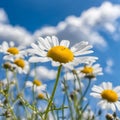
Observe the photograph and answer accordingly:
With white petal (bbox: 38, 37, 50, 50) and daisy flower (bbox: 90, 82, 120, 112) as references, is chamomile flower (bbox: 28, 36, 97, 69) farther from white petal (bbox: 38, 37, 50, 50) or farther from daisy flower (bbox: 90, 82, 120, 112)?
daisy flower (bbox: 90, 82, 120, 112)

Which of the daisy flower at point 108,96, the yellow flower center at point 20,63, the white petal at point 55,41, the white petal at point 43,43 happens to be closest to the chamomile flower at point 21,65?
the yellow flower center at point 20,63

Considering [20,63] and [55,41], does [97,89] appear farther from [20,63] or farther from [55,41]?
[20,63]

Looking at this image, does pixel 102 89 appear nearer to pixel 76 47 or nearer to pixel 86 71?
pixel 86 71

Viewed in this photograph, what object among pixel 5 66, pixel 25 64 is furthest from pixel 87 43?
pixel 25 64

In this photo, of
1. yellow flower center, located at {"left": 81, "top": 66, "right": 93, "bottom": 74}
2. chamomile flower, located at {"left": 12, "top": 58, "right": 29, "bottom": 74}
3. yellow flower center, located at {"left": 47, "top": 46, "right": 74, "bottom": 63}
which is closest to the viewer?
yellow flower center, located at {"left": 47, "top": 46, "right": 74, "bottom": 63}

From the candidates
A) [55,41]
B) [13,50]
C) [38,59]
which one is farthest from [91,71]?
[38,59]

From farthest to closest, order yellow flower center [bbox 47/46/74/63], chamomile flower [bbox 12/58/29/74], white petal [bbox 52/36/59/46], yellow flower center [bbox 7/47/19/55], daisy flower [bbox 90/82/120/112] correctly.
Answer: chamomile flower [bbox 12/58/29/74]
yellow flower center [bbox 7/47/19/55]
daisy flower [bbox 90/82/120/112]
white petal [bbox 52/36/59/46]
yellow flower center [bbox 47/46/74/63]

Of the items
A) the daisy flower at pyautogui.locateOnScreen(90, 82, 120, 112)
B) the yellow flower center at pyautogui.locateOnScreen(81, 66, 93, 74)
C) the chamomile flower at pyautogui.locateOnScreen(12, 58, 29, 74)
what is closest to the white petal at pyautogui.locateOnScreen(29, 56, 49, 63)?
the daisy flower at pyautogui.locateOnScreen(90, 82, 120, 112)
